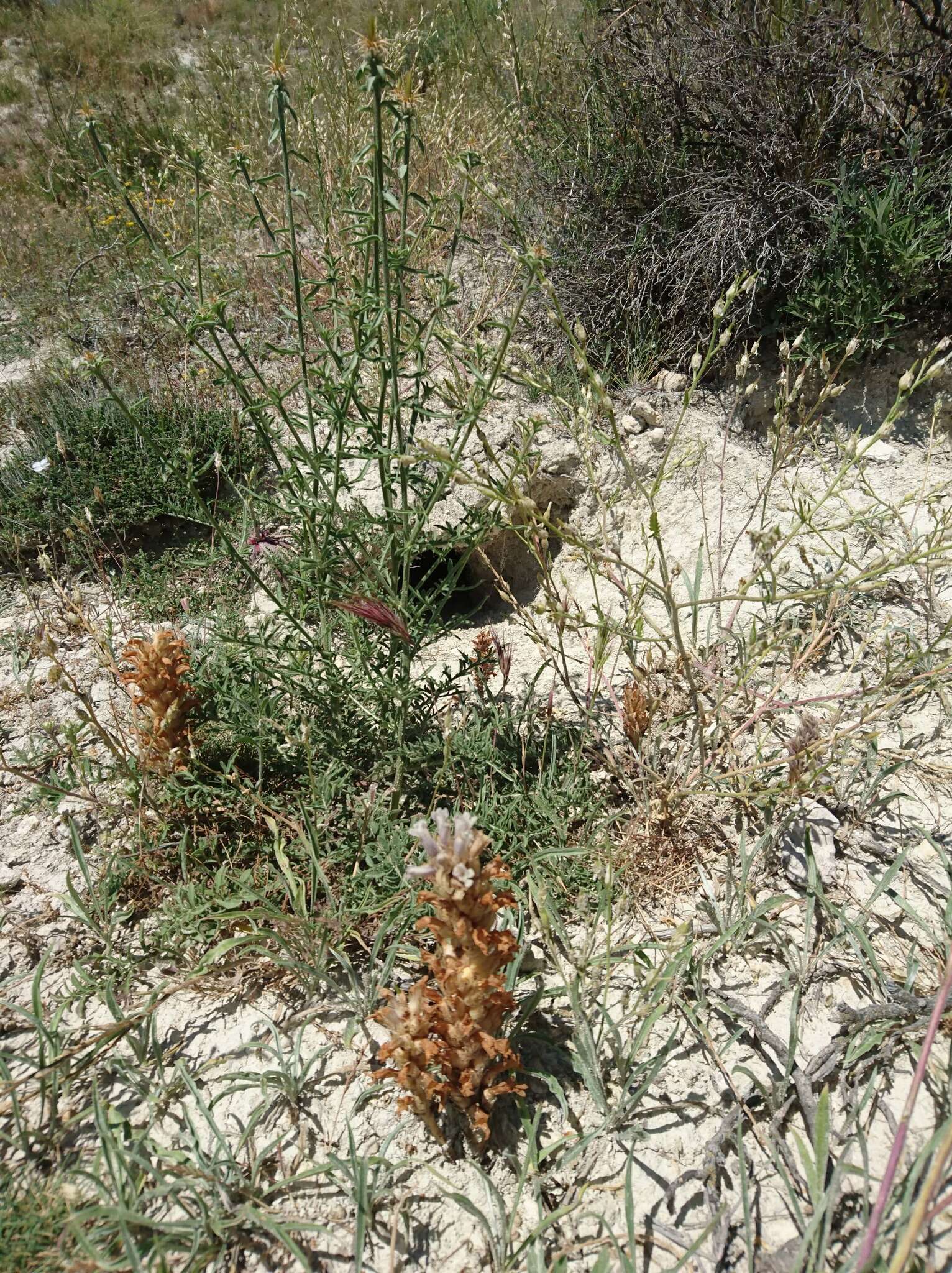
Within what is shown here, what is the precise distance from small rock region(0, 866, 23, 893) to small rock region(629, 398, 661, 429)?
2724mm

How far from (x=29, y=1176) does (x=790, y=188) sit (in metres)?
3.99

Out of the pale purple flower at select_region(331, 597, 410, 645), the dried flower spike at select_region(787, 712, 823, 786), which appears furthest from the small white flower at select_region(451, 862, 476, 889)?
the dried flower spike at select_region(787, 712, 823, 786)

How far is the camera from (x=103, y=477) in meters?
3.38

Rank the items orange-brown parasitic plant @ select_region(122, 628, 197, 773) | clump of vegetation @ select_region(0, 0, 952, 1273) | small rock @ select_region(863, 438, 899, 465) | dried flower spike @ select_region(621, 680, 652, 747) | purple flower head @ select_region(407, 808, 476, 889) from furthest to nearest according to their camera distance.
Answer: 1. small rock @ select_region(863, 438, 899, 465)
2. dried flower spike @ select_region(621, 680, 652, 747)
3. orange-brown parasitic plant @ select_region(122, 628, 197, 773)
4. clump of vegetation @ select_region(0, 0, 952, 1273)
5. purple flower head @ select_region(407, 808, 476, 889)

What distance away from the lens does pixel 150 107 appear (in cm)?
768

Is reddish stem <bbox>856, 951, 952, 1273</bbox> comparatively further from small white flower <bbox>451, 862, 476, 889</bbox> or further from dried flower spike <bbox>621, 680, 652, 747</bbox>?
dried flower spike <bbox>621, 680, 652, 747</bbox>

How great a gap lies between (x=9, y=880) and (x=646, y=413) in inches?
109

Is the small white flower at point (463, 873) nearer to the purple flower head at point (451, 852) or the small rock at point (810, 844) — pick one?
the purple flower head at point (451, 852)

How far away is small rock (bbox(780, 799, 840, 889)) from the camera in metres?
2.04

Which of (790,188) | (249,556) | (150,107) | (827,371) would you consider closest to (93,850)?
(249,556)

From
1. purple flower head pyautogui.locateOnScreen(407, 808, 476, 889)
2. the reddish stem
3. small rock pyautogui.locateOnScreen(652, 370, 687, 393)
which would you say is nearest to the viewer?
the reddish stem

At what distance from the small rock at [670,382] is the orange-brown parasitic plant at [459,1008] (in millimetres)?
2521

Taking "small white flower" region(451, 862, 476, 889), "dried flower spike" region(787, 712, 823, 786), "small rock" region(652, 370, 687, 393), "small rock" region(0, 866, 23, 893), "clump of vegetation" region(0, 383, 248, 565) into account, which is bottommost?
"small rock" region(0, 866, 23, 893)

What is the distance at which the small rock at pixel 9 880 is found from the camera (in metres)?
2.23
